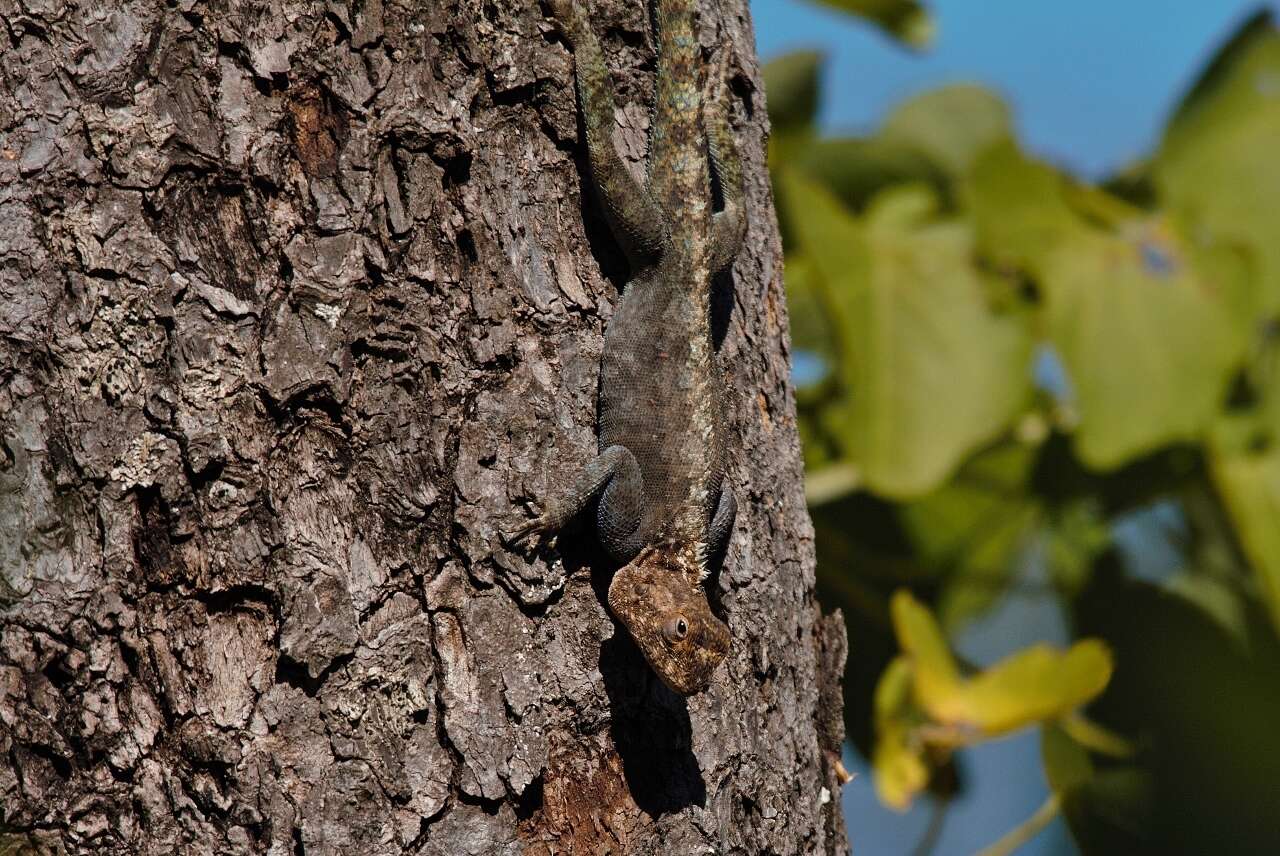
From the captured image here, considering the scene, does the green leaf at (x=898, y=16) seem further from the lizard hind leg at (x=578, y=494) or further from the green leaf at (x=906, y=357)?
the lizard hind leg at (x=578, y=494)

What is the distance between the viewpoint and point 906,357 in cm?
412

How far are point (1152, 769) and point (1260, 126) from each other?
2766mm

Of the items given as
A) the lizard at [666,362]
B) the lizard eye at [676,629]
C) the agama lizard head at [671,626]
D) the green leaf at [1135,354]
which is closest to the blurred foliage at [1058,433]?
the green leaf at [1135,354]

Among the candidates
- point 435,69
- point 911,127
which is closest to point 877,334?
point 911,127

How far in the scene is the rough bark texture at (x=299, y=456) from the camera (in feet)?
6.06

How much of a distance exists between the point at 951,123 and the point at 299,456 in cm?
419

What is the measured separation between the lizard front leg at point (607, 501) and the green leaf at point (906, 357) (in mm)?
1684

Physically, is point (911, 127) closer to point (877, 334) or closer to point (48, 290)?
point (877, 334)

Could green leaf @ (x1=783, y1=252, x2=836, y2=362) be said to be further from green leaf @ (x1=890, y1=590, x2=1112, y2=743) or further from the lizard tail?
the lizard tail

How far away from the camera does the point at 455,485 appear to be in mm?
2006

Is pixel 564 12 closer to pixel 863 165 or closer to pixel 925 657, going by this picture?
pixel 925 657

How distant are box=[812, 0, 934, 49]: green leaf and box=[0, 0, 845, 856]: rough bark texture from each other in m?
2.54

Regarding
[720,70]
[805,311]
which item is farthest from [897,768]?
[720,70]

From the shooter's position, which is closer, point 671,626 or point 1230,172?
point 671,626
